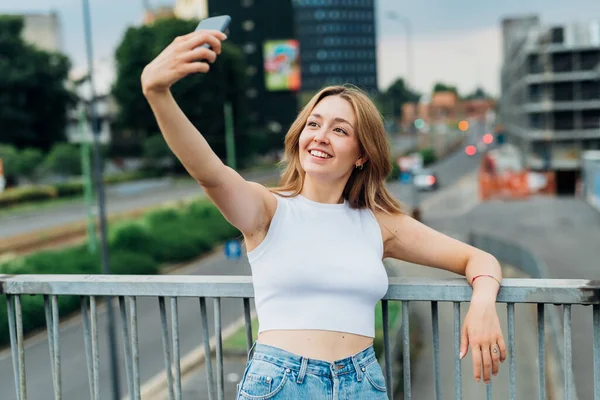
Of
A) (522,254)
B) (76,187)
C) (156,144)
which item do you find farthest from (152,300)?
(156,144)

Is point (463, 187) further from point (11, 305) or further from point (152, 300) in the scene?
point (11, 305)

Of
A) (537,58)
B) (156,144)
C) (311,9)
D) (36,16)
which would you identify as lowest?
(156,144)

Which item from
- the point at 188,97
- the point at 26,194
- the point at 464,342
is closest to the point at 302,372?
the point at 464,342

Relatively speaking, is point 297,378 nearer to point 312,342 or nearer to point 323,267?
point 312,342

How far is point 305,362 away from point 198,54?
1065mm

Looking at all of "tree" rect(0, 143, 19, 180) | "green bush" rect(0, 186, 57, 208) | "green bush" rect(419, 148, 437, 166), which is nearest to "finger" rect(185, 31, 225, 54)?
"green bush" rect(0, 186, 57, 208)

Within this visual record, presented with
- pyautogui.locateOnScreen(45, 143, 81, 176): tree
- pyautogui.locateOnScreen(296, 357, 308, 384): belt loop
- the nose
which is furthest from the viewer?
pyautogui.locateOnScreen(45, 143, 81, 176): tree

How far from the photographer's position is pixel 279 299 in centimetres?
253

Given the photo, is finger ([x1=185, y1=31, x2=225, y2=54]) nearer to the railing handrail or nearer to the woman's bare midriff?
the woman's bare midriff

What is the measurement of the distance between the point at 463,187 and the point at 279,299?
61488 millimetres

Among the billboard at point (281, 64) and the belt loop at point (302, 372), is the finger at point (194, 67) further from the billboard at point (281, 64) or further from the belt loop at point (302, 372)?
the billboard at point (281, 64)

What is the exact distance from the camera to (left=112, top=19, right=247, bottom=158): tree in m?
35.0

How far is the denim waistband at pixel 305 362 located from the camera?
2.49 metres

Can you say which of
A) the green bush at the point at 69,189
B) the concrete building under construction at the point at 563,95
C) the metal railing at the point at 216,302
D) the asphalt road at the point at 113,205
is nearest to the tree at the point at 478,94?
the concrete building under construction at the point at 563,95
